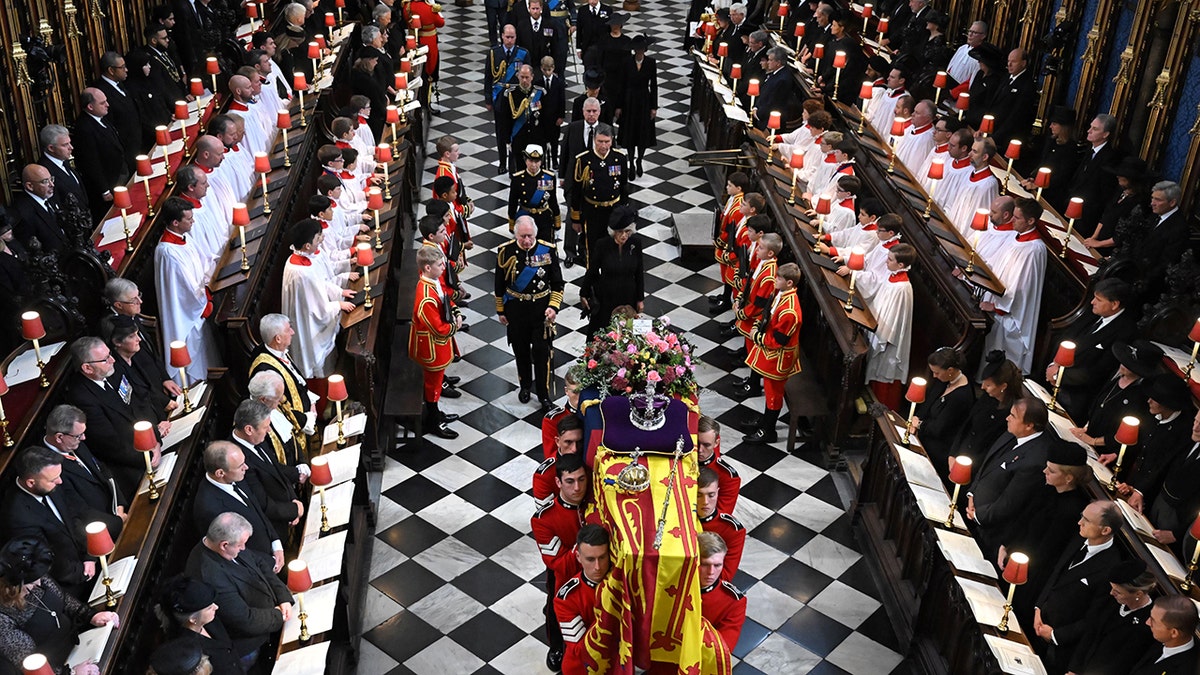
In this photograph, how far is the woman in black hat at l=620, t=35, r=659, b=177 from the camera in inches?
562

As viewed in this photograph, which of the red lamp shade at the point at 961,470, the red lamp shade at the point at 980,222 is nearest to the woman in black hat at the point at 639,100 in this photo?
the red lamp shade at the point at 980,222

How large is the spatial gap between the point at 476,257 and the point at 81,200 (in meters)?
4.49

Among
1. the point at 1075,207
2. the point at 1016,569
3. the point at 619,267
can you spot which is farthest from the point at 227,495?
the point at 1075,207

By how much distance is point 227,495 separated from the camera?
20.9ft

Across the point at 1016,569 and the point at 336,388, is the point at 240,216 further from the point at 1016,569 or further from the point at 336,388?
the point at 1016,569

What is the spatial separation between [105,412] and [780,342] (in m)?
4.90

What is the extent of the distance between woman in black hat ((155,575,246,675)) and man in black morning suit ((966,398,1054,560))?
175 inches

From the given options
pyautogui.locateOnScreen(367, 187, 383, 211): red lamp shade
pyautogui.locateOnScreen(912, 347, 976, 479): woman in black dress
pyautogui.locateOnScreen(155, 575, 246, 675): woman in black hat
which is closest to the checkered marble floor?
pyautogui.locateOnScreen(912, 347, 976, 479): woman in black dress

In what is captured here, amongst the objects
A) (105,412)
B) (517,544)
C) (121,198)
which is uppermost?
(121,198)

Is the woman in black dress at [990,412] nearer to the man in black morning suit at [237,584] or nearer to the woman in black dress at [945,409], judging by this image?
the woman in black dress at [945,409]

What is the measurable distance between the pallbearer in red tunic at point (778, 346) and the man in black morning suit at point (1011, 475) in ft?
6.88

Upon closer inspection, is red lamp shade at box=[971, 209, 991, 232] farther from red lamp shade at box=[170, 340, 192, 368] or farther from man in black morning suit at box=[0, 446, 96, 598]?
man in black morning suit at box=[0, 446, 96, 598]

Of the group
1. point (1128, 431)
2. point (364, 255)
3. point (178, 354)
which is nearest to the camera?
point (1128, 431)

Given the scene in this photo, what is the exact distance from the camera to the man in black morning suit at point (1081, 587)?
6070 millimetres
